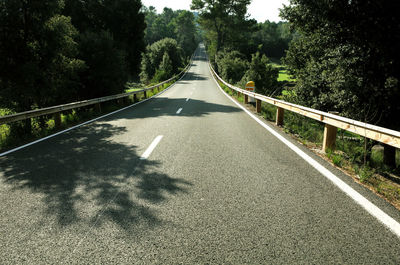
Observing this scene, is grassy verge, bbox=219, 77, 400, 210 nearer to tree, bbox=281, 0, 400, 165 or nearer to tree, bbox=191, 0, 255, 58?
tree, bbox=281, 0, 400, 165

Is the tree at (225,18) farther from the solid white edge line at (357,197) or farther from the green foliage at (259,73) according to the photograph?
the solid white edge line at (357,197)

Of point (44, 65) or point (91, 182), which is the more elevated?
point (44, 65)

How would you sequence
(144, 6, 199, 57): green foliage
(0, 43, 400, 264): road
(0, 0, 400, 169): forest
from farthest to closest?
(144, 6, 199, 57): green foliage
(0, 0, 400, 169): forest
(0, 43, 400, 264): road

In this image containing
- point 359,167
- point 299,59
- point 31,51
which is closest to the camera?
point 359,167

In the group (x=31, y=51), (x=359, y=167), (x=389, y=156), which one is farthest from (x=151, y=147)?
(x=31, y=51)

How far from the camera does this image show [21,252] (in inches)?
98.5

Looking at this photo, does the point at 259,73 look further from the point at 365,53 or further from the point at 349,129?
the point at 349,129

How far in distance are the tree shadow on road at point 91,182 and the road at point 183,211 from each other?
0.02 meters

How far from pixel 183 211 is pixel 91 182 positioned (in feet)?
6.19

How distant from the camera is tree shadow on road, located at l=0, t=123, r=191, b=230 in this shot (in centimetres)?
320

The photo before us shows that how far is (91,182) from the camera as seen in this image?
166 inches

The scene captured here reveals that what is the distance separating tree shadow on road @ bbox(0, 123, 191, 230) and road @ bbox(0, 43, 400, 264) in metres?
0.02

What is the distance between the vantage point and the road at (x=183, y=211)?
2.45 meters

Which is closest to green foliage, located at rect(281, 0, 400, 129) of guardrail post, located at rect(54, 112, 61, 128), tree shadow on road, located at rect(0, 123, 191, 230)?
tree shadow on road, located at rect(0, 123, 191, 230)
